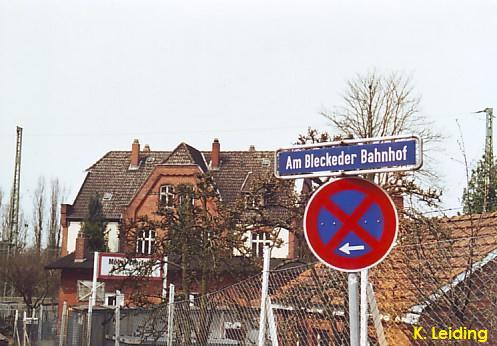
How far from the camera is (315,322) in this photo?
26.5 feet

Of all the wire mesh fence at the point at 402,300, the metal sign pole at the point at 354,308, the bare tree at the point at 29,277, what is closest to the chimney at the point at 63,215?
the bare tree at the point at 29,277

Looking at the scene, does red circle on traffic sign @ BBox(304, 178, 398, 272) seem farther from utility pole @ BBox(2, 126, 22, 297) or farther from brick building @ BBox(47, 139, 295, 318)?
utility pole @ BBox(2, 126, 22, 297)

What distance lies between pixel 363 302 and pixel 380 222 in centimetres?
57

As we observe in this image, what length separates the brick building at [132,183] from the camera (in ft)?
156

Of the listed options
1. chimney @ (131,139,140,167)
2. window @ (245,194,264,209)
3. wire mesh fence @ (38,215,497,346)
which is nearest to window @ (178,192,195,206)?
window @ (245,194,264,209)

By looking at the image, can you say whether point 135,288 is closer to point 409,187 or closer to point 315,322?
point 409,187

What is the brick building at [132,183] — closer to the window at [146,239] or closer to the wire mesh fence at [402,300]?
the window at [146,239]

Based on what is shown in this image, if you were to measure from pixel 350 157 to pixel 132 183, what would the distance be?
52482 mm

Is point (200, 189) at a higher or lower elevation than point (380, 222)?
higher

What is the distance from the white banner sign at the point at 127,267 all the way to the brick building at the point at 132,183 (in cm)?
2183

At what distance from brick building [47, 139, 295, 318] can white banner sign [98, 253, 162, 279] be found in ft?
71.6

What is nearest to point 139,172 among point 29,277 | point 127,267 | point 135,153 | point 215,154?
point 135,153

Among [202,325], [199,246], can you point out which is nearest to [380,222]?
[202,325]

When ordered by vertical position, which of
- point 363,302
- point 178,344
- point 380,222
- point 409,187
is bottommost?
point 178,344
